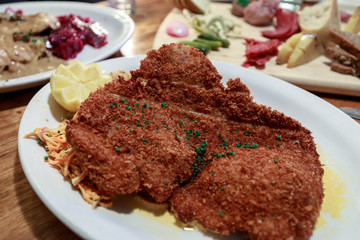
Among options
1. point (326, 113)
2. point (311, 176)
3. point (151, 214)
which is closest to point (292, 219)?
point (311, 176)

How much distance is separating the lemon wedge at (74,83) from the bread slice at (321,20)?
11.3 ft

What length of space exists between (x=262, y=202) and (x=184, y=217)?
54cm

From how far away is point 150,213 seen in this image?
6.63 feet

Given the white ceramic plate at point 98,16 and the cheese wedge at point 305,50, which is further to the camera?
the white ceramic plate at point 98,16

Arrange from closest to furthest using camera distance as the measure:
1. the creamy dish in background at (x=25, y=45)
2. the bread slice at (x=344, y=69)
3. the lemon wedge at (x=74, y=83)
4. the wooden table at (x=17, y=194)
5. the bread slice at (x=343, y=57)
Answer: the wooden table at (x=17, y=194)
the lemon wedge at (x=74, y=83)
the creamy dish in background at (x=25, y=45)
the bread slice at (x=344, y=69)
the bread slice at (x=343, y=57)

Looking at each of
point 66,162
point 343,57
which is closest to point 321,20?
point 343,57

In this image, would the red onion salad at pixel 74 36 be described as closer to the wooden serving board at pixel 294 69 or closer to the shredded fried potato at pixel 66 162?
the wooden serving board at pixel 294 69

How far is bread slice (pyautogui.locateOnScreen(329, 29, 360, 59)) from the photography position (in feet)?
12.5

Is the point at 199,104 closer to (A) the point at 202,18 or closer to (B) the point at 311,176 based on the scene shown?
(B) the point at 311,176

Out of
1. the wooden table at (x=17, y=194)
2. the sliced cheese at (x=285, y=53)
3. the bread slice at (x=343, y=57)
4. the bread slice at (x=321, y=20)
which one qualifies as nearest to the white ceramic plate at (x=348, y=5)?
the bread slice at (x=321, y=20)

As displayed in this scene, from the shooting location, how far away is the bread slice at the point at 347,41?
3.82 meters

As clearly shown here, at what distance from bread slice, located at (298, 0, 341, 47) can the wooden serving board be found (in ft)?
1.52

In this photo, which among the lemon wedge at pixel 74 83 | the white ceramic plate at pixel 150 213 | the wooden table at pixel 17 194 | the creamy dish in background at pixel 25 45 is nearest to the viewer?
the white ceramic plate at pixel 150 213

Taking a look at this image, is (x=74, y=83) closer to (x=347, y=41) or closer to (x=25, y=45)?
(x=25, y=45)
